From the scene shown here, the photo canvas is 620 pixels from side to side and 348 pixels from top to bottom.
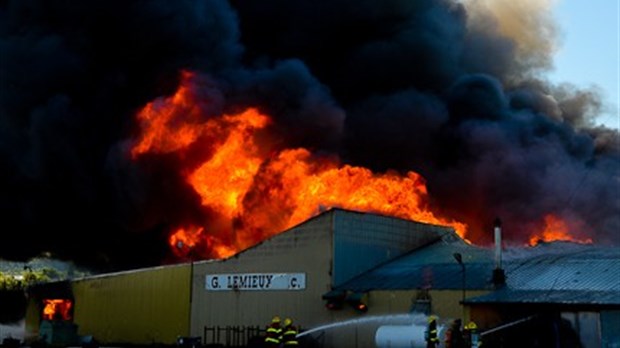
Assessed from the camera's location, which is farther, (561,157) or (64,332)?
(561,157)

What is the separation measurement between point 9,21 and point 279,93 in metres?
20.1

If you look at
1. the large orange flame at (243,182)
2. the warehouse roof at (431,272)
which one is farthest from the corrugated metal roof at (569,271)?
the large orange flame at (243,182)

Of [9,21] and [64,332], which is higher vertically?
[9,21]

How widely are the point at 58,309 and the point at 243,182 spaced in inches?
514

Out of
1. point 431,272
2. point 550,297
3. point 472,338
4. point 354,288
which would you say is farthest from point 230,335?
point 550,297

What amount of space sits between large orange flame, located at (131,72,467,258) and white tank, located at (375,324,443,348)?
14.8 m

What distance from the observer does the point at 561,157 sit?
180ft

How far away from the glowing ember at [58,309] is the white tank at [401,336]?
22168 mm

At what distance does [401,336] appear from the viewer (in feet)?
96.3

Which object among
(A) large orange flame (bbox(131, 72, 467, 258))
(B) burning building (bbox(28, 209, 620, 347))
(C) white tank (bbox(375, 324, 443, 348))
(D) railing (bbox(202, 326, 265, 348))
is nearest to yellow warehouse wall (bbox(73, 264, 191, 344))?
(B) burning building (bbox(28, 209, 620, 347))

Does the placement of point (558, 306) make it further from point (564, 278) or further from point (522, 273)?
point (522, 273)

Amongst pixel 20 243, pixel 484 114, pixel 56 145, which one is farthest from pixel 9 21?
pixel 484 114

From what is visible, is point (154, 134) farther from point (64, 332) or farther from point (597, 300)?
point (597, 300)

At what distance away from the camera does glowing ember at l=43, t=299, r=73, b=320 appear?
45.1 m
